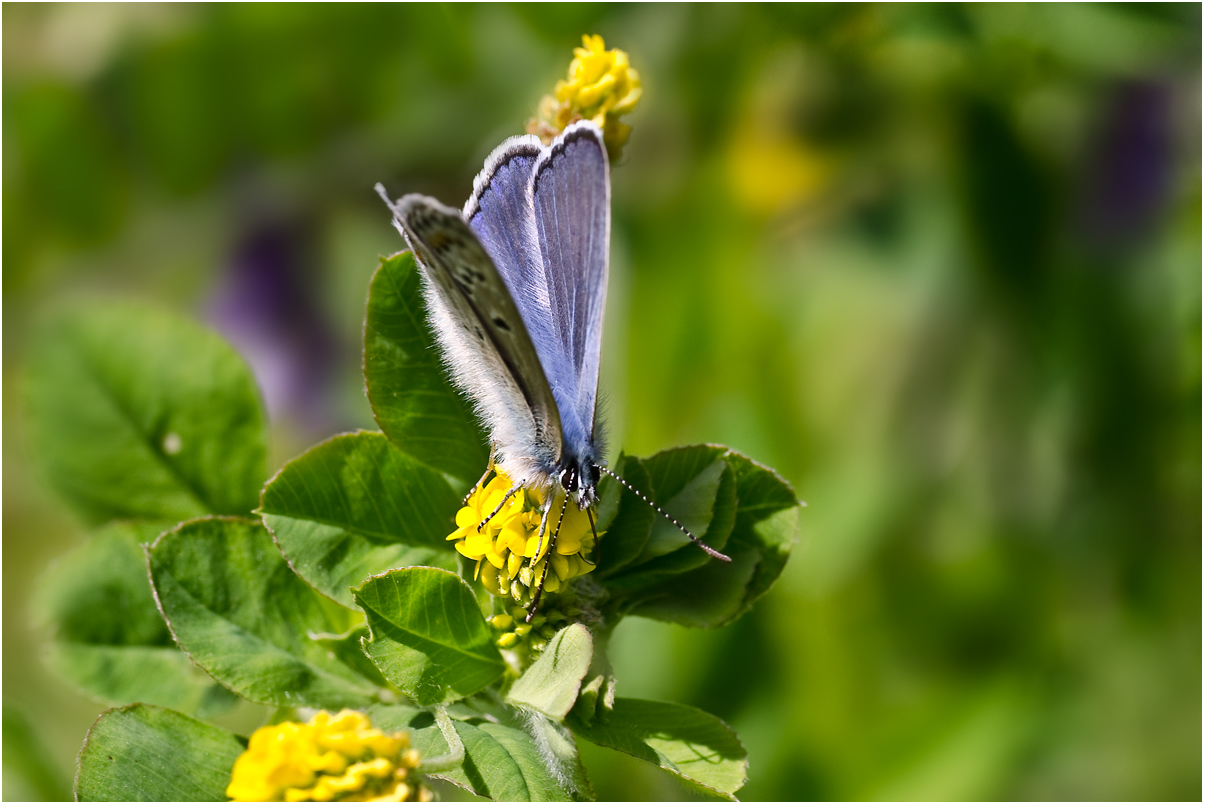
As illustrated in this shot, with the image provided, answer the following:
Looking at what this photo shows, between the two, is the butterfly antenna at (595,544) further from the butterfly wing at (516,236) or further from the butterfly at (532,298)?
the butterfly wing at (516,236)

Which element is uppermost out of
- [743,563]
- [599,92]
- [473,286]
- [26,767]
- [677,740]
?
[599,92]

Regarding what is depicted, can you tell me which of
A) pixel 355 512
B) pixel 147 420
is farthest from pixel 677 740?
pixel 147 420

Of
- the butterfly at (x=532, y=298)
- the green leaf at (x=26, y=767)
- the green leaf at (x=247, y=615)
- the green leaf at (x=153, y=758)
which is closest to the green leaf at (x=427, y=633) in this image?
the butterfly at (x=532, y=298)

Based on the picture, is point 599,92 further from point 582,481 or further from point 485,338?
point 582,481

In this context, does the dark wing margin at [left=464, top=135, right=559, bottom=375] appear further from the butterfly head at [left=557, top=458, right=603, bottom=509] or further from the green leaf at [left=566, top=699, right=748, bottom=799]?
the green leaf at [left=566, top=699, right=748, bottom=799]

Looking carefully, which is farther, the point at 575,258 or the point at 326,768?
the point at 575,258

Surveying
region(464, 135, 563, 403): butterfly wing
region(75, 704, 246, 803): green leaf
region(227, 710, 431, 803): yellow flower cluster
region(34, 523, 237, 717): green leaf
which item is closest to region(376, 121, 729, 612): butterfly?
region(464, 135, 563, 403): butterfly wing

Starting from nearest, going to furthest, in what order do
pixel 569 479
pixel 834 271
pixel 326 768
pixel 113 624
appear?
pixel 326 768, pixel 569 479, pixel 113 624, pixel 834 271
